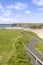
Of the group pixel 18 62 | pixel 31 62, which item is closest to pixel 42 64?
pixel 31 62

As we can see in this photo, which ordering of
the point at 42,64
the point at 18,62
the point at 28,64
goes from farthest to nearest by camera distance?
the point at 18,62, the point at 28,64, the point at 42,64

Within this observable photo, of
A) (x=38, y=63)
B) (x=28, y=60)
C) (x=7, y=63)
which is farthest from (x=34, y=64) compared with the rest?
(x=7, y=63)

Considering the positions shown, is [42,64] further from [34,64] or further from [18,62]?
[18,62]

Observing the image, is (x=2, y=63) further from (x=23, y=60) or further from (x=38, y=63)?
(x=38, y=63)

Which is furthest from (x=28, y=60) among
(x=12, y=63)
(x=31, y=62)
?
(x=12, y=63)

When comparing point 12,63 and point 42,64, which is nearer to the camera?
point 42,64

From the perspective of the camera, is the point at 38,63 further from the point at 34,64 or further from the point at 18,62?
the point at 18,62

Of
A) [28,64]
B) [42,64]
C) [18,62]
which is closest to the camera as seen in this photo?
[42,64]
